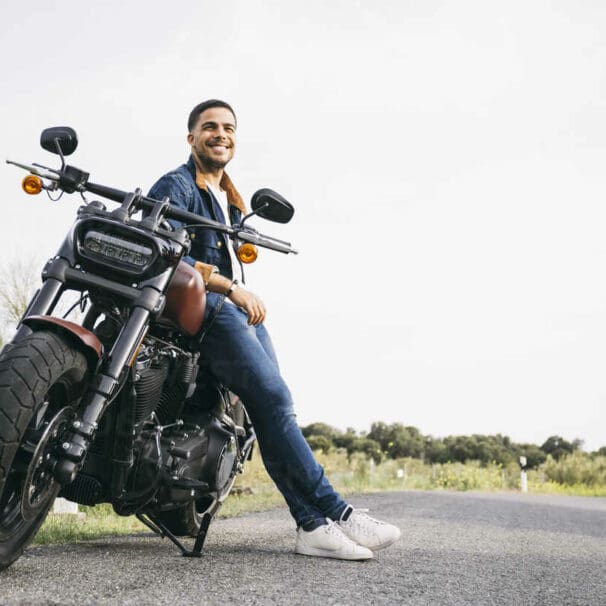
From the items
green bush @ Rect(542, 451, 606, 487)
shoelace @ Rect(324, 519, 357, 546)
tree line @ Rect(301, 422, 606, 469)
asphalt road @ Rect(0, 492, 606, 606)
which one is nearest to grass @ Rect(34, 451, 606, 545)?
green bush @ Rect(542, 451, 606, 487)

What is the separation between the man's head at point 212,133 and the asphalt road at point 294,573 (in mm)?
1928

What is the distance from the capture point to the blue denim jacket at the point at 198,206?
138 inches

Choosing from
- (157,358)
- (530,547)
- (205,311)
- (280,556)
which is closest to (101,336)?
(157,358)

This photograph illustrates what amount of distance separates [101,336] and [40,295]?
0.91 ft

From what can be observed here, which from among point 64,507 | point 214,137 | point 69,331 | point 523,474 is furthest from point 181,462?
point 523,474

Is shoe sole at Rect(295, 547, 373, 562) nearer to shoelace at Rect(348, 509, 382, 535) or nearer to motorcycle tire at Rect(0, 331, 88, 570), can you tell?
shoelace at Rect(348, 509, 382, 535)

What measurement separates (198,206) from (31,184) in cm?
91

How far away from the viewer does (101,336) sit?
2633 mm

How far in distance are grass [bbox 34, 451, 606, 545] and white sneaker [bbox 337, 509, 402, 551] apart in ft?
4.50

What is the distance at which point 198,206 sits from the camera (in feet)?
11.8

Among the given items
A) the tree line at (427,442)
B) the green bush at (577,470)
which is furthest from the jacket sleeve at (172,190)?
the tree line at (427,442)

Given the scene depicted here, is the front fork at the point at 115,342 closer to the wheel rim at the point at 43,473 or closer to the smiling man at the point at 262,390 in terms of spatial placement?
the wheel rim at the point at 43,473

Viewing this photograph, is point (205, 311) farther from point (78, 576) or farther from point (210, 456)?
point (78, 576)

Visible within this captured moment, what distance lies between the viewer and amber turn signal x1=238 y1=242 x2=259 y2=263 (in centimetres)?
304
